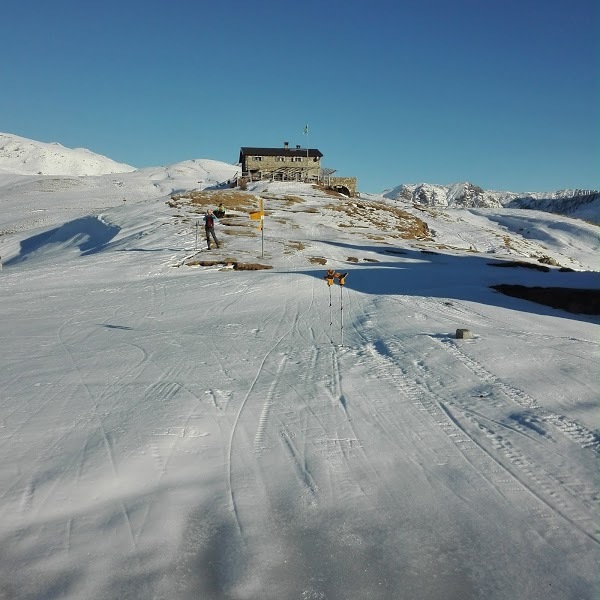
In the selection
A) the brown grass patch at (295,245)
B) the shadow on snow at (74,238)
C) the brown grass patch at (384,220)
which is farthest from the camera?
the brown grass patch at (384,220)

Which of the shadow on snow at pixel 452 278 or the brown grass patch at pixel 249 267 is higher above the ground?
the shadow on snow at pixel 452 278

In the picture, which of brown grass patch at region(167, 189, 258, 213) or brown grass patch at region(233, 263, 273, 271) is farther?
brown grass patch at region(167, 189, 258, 213)

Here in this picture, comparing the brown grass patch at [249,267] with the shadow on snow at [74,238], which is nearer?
the brown grass patch at [249,267]

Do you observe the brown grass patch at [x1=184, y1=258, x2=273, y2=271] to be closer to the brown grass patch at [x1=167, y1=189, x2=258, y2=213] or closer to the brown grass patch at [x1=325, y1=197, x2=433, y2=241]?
the brown grass patch at [x1=167, y1=189, x2=258, y2=213]

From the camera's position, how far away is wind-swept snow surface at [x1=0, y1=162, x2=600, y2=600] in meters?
3.96

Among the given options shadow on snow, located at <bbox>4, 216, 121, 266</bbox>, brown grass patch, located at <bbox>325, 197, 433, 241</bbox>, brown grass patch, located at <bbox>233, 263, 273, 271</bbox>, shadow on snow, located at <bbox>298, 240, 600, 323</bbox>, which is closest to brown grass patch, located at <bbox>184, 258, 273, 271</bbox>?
brown grass patch, located at <bbox>233, 263, 273, 271</bbox>

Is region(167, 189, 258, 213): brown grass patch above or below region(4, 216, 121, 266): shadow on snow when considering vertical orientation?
above

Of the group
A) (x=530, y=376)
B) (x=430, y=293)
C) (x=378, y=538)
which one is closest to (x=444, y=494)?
(x=378, y=538)

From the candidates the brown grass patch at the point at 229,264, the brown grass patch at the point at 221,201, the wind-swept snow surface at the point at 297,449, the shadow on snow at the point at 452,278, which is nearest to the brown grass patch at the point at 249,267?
the brown grass patch at the point at 229,264

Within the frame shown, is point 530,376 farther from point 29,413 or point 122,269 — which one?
point 122,269

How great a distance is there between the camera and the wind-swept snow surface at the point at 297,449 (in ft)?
13.0

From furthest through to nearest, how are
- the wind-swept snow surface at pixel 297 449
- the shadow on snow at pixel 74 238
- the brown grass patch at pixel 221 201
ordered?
the brown grass patch at pixel 221 201 → the shadow on snow at pixel 74 238 → the wind-swept snow surface at pixel 297 449

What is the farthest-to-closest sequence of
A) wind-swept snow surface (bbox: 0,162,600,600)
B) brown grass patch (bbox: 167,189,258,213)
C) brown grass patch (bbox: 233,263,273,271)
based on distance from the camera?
brown grass patch (bbox: 167,189,258,213)
brown grass patch (bbox: 233,263,273,271)
wind-swept snow surface (bbox: 0,162,600,600)

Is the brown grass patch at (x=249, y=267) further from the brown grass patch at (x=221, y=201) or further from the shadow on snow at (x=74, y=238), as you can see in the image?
the brown grass patch at (x=221, y=201)
